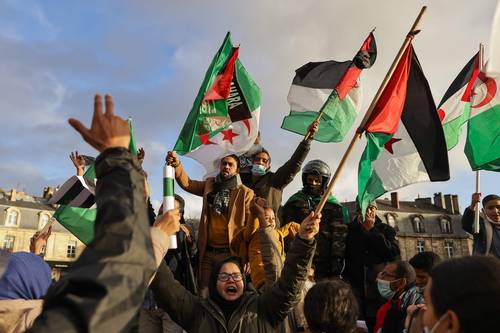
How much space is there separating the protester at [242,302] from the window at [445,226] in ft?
196

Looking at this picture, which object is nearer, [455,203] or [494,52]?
[494,52]

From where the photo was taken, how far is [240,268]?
4.12m

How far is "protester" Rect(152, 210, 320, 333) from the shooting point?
3.67 metres

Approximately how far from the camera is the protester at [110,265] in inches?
57.1

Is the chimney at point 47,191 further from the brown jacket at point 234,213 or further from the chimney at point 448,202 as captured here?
the brown jacket at point 234,213

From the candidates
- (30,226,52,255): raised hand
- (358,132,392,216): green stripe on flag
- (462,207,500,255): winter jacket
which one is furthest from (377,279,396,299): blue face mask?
(30,226,52,255): raised hand

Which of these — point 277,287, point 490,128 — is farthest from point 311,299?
point 490,128

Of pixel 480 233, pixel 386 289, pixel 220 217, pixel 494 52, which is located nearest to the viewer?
pixel 494 52

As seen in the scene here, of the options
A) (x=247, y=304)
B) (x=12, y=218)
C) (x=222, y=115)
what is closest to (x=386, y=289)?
(x=247, y=304)

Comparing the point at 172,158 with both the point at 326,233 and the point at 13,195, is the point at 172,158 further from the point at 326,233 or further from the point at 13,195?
the point at 13,195

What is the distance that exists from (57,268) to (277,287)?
57448mm

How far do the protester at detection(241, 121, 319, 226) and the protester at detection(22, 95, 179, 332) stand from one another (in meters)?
4.83

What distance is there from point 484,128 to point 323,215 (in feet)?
8.19

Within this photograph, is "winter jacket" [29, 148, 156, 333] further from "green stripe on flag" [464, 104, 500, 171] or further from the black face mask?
"green stripe on flag" [464, 104, 500, 171]
